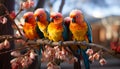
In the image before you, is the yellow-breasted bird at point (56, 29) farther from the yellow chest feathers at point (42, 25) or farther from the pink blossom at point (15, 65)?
the pink blossom at point (15, 65)

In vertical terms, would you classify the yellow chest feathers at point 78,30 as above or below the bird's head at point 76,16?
below

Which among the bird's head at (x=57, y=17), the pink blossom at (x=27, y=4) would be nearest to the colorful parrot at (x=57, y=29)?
the bird's head at (x=57, y=17)

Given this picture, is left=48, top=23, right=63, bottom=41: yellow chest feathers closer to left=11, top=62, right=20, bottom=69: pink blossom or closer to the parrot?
the parrot

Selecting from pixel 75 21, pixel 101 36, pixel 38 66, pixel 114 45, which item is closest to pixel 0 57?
pixel 38 66

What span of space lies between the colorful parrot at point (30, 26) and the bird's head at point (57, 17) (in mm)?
121

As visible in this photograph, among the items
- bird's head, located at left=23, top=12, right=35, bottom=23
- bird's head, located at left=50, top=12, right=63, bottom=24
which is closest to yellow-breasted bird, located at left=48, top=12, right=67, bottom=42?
bird's head, located at left=50, top=12, right=63, bottom=24

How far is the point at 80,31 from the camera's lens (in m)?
1.11

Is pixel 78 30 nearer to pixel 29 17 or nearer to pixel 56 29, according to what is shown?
pixel 56 29

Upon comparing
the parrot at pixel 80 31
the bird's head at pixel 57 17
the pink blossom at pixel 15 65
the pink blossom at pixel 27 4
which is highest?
the pink blossom at pixel 27 4

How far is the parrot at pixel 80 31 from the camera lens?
3.56 ft

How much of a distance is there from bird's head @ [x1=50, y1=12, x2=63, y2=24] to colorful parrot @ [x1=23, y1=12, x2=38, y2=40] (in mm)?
121

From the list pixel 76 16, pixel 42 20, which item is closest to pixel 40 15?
pixel 42 20

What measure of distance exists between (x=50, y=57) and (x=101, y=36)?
49.5 inches

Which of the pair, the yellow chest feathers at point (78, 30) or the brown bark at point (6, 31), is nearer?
the yellow chest feathers at point (78, 30)
